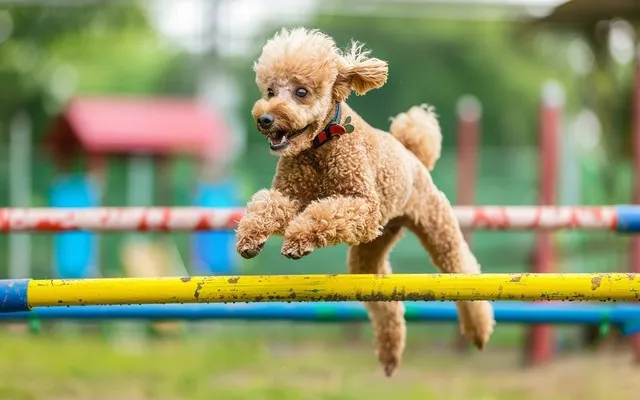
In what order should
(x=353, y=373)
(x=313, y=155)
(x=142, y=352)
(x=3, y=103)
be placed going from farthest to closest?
(x=3, y=103)
(x=142, y=352)
(x=353, y=373)
(x=313, y=155)

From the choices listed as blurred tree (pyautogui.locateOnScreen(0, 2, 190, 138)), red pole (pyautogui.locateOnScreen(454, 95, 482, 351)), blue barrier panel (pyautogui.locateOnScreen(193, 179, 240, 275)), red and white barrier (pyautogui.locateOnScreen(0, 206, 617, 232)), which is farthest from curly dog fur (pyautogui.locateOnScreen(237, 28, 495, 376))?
blurred tree (pyautogui.locateOnScreen(0, 2, 190, 138))

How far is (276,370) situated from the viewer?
6652 millimetres

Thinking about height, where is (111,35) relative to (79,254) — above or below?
Answer: above

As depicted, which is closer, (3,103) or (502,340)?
(502,340)

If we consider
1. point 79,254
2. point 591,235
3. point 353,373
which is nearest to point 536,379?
point 353,373

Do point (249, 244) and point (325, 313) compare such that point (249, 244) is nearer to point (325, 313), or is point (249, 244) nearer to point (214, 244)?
point (325, 313)

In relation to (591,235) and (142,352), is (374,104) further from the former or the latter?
(142,352)

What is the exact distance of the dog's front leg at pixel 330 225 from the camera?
2468 mm

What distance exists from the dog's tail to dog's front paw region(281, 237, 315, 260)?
0.87 meters

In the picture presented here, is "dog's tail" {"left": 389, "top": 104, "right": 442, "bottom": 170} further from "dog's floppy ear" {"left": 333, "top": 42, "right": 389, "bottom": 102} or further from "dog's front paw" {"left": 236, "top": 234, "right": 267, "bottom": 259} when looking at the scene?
"dog's front paw" {"left": 236, "top": 234, "right": 267, "bottom": 259}

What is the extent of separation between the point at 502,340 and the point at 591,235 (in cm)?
170

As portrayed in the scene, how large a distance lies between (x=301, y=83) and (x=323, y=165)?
241mm

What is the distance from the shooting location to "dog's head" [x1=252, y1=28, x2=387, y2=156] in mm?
2582

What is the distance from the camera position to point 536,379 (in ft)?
20.5
